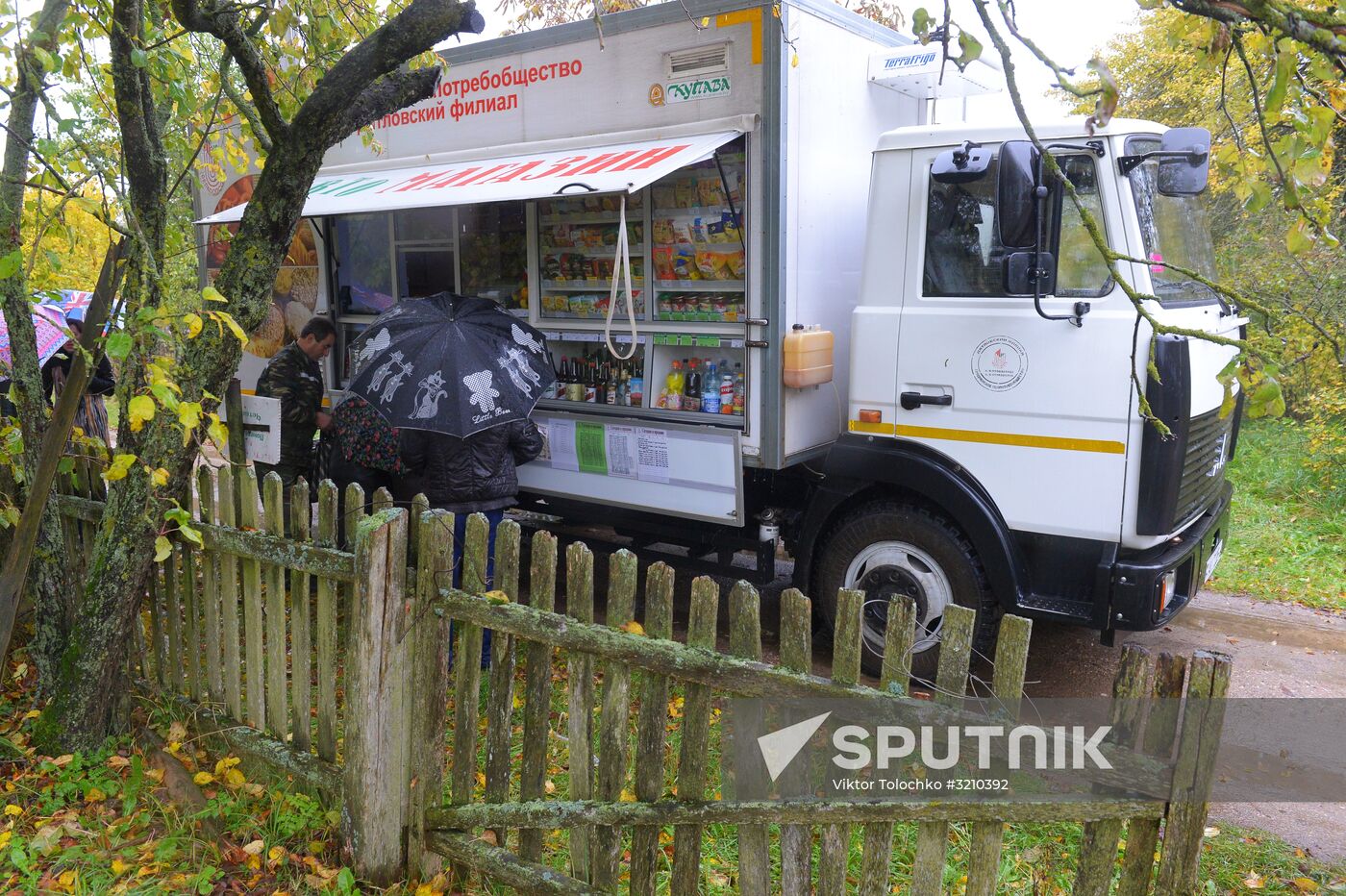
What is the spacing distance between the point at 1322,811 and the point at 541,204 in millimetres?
4560

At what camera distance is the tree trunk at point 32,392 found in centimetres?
368

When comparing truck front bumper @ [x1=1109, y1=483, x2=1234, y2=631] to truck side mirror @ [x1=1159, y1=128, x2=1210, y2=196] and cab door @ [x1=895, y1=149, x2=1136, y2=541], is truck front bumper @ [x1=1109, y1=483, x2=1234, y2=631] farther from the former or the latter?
truck side mirror @ [x1=1159, y1=128, x2=1210, y2=196]

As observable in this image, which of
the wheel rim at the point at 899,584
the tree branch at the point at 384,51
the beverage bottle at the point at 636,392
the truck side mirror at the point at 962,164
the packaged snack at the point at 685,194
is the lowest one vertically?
the wheel rim at the point at 899,584

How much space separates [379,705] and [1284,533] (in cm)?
724

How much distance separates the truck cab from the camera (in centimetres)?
402

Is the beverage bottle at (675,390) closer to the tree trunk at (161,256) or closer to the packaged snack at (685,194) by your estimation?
the packaged snack at (685,194)

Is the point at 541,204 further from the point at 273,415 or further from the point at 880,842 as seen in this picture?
the point at 880,842

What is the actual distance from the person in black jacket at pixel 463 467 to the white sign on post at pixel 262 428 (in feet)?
3.06

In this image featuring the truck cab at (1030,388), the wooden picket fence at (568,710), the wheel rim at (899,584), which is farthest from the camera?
the wheel rim at (899,584)

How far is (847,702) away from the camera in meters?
2.39

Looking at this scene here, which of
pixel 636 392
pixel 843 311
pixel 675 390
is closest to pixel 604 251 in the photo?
pixel 636 392

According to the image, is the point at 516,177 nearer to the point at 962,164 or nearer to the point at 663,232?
the point at 663,232

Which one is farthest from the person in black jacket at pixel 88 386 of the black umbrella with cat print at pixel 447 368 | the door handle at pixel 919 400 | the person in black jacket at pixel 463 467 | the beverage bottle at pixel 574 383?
the door handle at pixel 919 400

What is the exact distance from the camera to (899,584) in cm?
476
